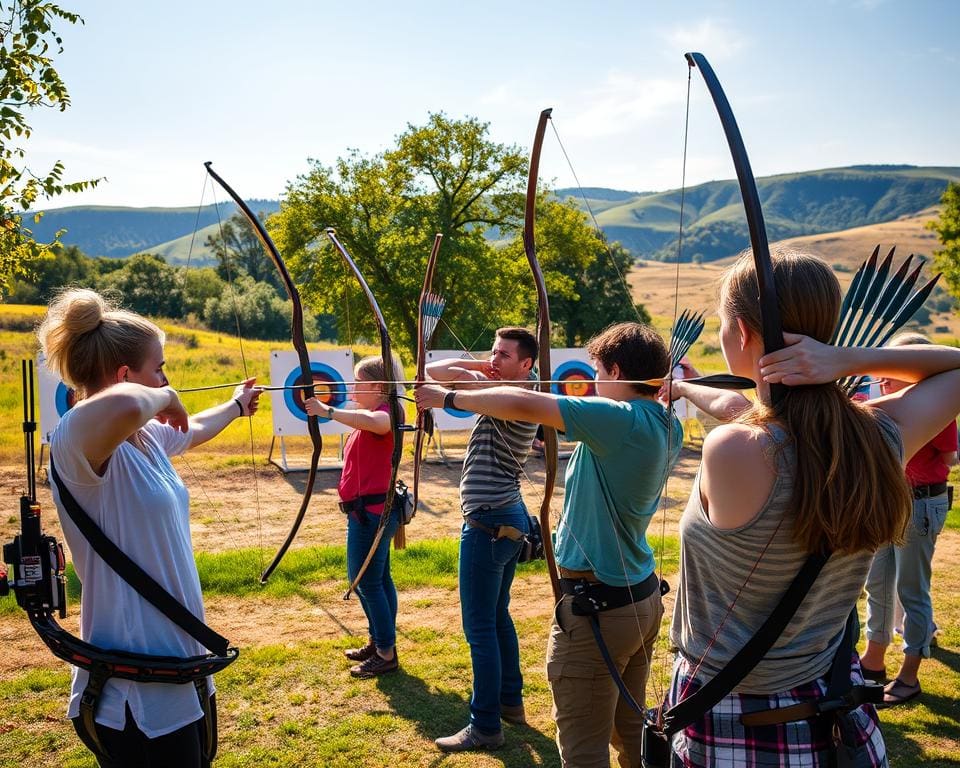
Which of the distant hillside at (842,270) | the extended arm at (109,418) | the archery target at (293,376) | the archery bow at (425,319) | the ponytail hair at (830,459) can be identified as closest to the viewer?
the ponytail hair at (830,459)

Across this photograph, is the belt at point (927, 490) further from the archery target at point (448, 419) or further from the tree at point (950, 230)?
the tree at point (950, 230)

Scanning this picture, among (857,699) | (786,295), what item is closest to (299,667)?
(857,699)

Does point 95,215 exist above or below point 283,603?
above

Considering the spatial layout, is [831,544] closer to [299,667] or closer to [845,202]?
[299,667]

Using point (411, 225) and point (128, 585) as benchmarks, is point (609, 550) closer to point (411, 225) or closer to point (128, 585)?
point (128, 585)

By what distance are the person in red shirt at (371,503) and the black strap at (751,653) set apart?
90.7 inches

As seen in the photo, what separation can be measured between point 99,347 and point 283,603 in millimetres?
3237

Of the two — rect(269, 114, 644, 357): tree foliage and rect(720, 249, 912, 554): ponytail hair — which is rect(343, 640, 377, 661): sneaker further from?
rect(269, 114, 644, 357): tree foliage

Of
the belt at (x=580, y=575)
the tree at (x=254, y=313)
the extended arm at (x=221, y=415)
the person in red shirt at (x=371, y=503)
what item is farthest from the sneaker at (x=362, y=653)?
the tree at (x=254, y=313)

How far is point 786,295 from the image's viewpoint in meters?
1.27

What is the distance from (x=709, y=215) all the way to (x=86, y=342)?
159750 mm

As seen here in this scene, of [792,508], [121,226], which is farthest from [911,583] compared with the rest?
[121,226]

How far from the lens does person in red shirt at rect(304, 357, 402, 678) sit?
3545 mm

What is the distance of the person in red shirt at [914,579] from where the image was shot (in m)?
3.38
